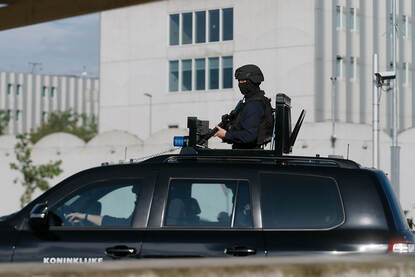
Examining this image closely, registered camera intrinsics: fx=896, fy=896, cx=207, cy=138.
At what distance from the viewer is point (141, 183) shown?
271 inches

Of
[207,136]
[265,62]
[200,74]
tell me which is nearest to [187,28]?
[200,74]

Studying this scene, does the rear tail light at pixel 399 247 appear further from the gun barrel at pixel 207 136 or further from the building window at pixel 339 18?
the building window at pixel 339 18

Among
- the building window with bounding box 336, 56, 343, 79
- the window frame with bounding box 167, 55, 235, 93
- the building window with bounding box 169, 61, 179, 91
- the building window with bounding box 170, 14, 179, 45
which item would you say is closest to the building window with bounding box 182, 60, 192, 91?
the window frame with bounding box 167, 55, 235, 93

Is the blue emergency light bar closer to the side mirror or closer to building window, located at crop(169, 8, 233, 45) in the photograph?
the side mirror

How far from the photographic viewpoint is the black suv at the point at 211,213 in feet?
21.4

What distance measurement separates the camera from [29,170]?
57750 mm

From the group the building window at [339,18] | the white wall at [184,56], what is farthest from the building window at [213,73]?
the building window at [339,18]

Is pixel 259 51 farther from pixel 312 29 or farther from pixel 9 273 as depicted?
pixel 9 273

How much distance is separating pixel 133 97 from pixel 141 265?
6122 cm

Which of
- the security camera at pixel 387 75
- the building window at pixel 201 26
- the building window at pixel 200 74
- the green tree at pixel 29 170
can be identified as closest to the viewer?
the security camera at pixel 387 75

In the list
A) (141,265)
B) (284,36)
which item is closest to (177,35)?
(284,36)

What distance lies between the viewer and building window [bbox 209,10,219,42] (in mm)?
61216

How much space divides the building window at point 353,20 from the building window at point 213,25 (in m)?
9.06

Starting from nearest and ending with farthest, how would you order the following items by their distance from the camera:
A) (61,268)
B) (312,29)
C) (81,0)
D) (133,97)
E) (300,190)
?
(61,268) → (300,190) → (81,0) → (312,29) → (133,97)
